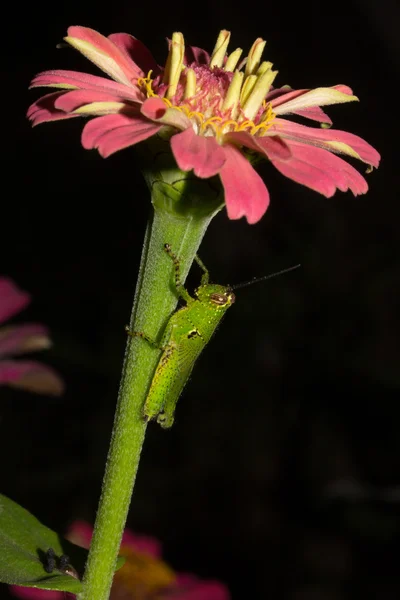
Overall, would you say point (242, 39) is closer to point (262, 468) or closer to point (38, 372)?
point (262, 468)

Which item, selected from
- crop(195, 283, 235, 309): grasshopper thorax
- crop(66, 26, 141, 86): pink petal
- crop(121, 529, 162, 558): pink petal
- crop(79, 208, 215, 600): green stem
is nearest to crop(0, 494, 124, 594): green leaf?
crop(79, 208, 215, 600): green stem

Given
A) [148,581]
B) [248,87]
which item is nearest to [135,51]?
[248,87]

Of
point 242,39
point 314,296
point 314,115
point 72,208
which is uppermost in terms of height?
point 242,39

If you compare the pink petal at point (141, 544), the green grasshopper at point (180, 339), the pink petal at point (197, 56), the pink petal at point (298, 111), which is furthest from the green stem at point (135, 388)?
the pink petal at point (141, 544)

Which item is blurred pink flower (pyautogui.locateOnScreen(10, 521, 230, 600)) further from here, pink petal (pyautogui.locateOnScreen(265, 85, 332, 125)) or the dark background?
pink petal (pyautogui.locateOnScreen(265, 85, 332, 125))

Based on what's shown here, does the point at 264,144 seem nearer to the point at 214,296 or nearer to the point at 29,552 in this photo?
the point at 214,296

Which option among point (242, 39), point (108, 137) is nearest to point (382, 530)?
point (108, 137)

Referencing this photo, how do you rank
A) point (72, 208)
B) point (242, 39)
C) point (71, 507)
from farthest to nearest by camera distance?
point (242, 39)
point (72, 208)
point (71, 507)
